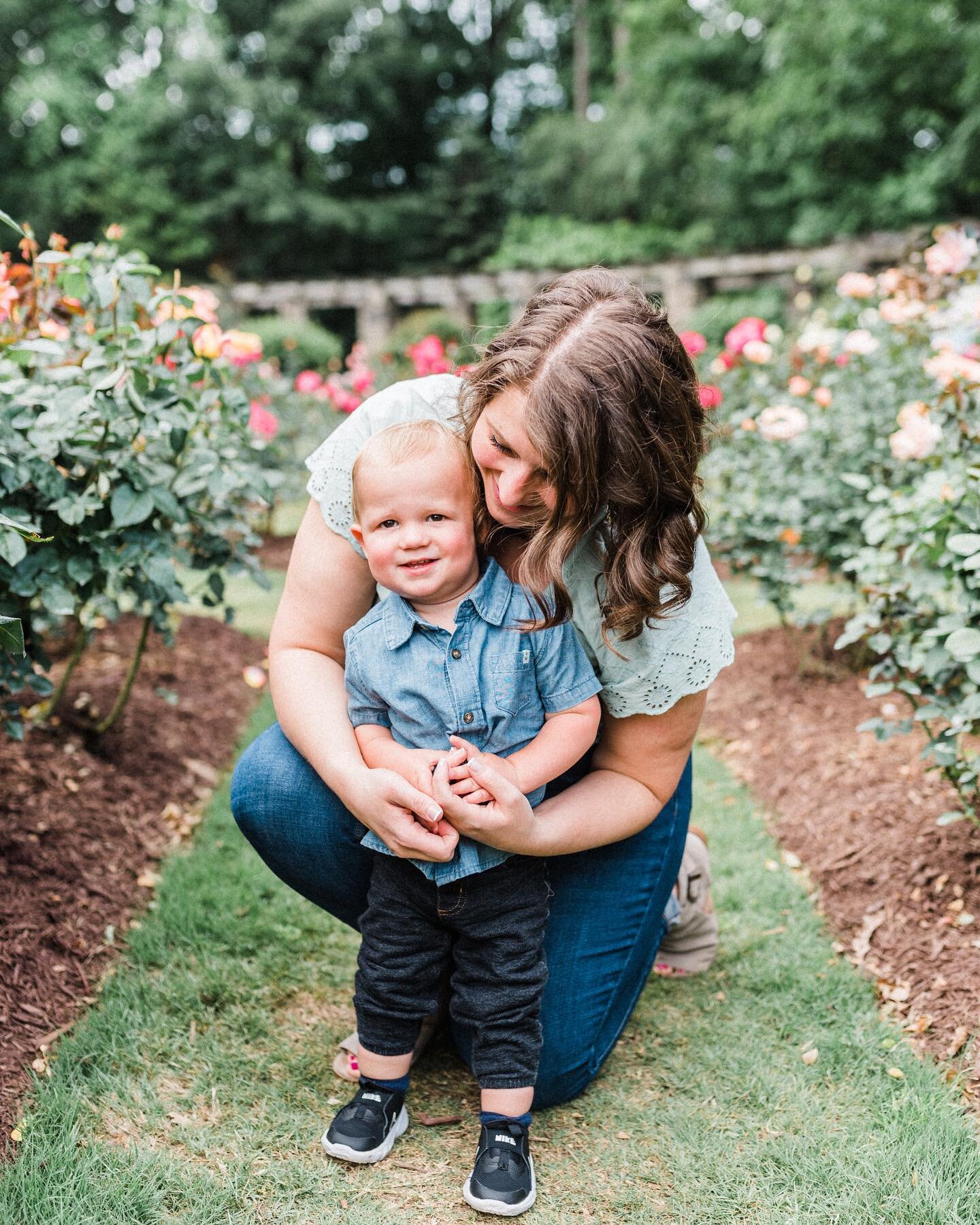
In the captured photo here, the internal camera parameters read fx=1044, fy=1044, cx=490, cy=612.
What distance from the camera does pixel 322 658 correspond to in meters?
1.98

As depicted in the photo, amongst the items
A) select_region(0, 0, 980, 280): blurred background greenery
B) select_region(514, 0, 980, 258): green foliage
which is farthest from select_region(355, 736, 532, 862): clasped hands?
select_region(0, 0, 980, 280): blurred background greenery

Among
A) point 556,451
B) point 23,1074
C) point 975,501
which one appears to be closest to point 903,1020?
point 975,501

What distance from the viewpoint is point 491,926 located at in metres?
1.78

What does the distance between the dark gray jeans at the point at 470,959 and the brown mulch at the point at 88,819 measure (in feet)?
2.21

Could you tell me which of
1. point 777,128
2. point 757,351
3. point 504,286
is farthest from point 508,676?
point 777,128

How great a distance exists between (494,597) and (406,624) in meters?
0.16

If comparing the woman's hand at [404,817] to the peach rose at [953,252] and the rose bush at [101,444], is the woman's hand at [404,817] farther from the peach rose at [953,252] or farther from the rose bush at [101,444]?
the peach rose at [953,252]

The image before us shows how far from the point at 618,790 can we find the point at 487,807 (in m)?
0.34

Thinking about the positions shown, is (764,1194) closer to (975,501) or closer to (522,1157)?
(522,1157)

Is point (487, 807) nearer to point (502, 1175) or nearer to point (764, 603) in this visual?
point (502, 1175)

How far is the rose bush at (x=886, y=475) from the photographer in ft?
7.56

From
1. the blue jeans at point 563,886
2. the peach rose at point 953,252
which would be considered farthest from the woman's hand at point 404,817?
the peach rose at point 953,252

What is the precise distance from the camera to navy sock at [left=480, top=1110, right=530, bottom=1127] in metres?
1.80

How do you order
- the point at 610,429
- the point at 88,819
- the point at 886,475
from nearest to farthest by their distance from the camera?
the point at 610,429
the point at 88,819
the point at 886,475
